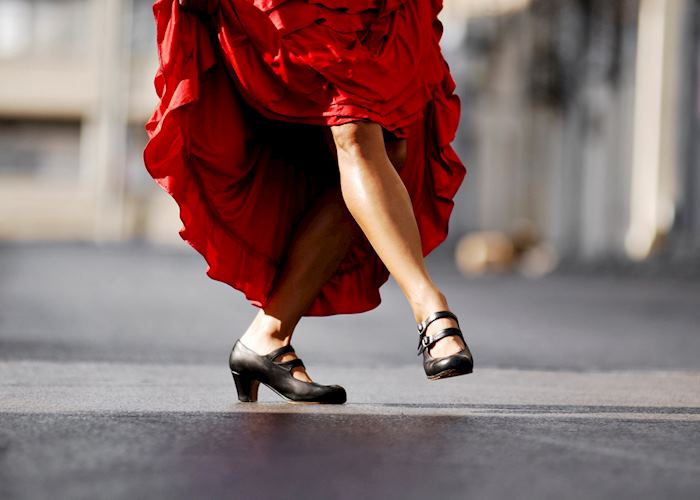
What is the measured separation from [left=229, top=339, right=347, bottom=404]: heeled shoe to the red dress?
0.17 metres

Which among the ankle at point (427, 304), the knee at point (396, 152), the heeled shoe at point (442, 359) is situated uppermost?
the knee at point (396, 152)

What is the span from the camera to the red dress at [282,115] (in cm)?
299

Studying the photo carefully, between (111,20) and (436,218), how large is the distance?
126 ft

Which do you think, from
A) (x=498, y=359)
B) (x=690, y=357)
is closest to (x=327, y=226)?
(x=498, y=359)

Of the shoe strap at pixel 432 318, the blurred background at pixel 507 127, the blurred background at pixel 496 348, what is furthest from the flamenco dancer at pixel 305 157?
the blurred background at pixel 507 127

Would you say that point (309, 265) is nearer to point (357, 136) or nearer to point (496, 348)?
point (357, 136)

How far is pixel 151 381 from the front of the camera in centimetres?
367

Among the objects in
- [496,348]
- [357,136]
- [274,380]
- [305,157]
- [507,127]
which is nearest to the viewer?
[357,136]

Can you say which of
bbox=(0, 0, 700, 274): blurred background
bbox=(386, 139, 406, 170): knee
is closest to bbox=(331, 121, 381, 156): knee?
bbox=(386, 139, 406, 170): knee

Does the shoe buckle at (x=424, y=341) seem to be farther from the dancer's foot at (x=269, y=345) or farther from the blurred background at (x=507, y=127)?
the blurred background at (x=507, y=127)

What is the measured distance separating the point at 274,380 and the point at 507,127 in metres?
23.9

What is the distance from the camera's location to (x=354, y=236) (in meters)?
3.19

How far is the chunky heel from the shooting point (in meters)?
3.16

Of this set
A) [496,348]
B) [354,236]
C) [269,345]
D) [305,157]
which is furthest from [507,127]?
[269,345]
